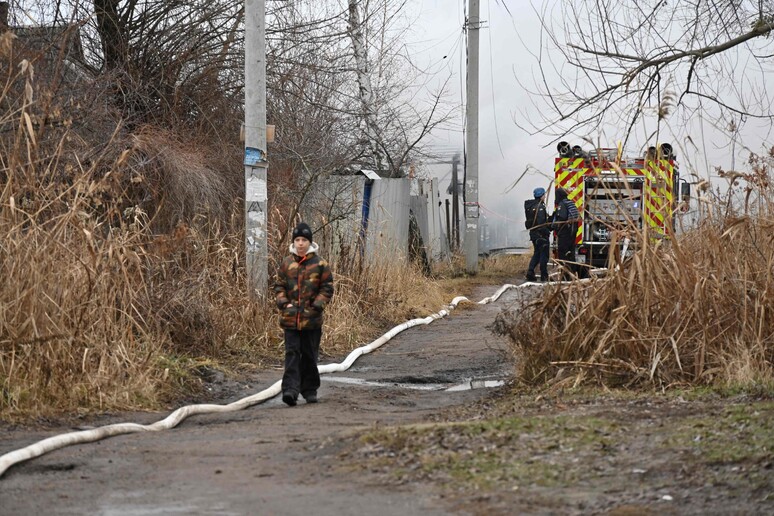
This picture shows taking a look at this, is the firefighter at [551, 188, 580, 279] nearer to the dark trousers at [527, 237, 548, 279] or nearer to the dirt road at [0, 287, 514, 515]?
the dark trousers at [527, 237, 548, 279]

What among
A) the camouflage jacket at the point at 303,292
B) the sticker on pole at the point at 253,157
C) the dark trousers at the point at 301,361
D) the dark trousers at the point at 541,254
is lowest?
the dark trousers at the point at 301,361

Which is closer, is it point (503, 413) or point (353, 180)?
point (503, 413)

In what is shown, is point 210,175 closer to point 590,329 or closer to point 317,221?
point 317,221

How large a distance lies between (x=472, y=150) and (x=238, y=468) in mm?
19626

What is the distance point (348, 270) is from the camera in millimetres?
15594

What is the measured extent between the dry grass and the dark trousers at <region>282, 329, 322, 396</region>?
1.74 m

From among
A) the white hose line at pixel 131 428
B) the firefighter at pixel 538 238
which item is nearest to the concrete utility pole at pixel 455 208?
the firefighter at pixel 538 238

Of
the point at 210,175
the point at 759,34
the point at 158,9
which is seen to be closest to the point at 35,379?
the point at 210,175

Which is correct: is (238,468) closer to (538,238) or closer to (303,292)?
(303,292)

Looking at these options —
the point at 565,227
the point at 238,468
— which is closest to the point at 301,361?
the point at 238,468

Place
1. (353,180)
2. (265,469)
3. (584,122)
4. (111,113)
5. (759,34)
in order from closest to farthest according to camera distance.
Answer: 1. (265,469)
2. (759,34)
3. (584,122)
4. (111,113)
5. (353,180)

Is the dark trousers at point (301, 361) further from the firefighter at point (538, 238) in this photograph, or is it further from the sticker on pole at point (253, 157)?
the firefighter at point (538, 238)

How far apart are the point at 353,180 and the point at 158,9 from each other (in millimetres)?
3678

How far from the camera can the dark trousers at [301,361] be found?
9.48m
